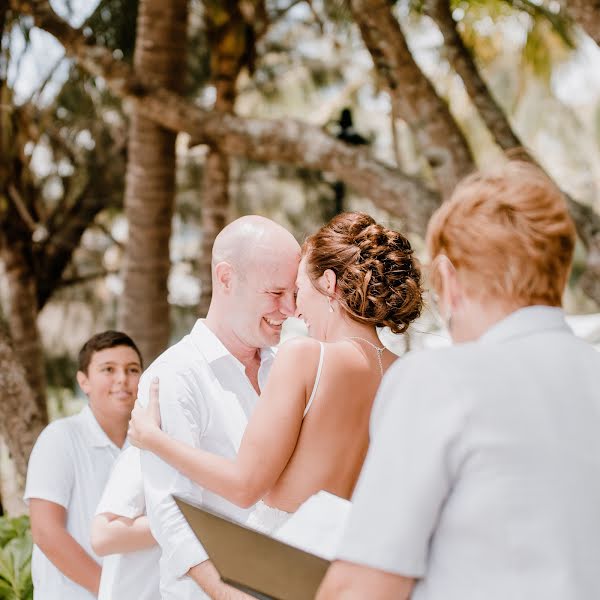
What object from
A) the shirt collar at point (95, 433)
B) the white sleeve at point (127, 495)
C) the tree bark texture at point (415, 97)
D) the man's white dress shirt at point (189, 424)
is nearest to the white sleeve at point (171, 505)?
the man's white dress shirt at point (189, 424)

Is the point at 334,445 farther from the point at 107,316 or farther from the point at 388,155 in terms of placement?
the point at 388,155

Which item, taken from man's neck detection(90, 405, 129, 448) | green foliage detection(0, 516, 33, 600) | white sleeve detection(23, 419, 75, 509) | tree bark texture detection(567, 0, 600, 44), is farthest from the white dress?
tree bark texture detection(567, 0, 600, 44)

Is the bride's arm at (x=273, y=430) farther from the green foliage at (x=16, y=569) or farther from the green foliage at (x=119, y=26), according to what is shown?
the green foliage at (x=119, y=26)

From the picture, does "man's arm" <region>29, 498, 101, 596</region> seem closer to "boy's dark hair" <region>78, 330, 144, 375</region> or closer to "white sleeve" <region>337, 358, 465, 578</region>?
"boy's dark hair" <region>78, 330, 144, 375</region>

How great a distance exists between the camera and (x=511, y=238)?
1502 mm

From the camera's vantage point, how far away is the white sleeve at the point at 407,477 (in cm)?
137

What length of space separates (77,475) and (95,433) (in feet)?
0.63

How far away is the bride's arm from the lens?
202 cm

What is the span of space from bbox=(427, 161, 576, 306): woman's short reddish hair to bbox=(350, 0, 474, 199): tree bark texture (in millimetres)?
4341

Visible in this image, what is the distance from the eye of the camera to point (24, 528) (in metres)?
5.00

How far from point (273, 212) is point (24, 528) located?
7.21 metres

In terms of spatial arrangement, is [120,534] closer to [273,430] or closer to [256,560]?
[273,430]

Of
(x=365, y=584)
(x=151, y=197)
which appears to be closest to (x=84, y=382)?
(x=365, y=584)

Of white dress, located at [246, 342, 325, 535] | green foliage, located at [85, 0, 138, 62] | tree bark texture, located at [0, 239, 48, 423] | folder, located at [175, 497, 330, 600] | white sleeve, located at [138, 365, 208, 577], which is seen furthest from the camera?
green foliage, located at [85, 0, 138, 62]
